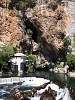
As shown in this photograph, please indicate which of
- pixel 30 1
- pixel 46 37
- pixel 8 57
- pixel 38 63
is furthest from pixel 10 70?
pixel 30 1

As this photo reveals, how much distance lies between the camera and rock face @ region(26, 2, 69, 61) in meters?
101

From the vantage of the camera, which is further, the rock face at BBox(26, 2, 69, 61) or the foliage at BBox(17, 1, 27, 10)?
the rock face at BBox(26, 2, 69, 61)

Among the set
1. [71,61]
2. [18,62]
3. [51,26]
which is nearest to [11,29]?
[51,26]

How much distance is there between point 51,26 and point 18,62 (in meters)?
18.2

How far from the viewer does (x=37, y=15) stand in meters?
102

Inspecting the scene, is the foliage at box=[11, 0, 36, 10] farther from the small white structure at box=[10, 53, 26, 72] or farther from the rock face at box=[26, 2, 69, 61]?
the small white structure at box=[10, 53, 26, 72]

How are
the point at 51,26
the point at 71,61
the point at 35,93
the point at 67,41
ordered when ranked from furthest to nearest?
1. the point at 51,26
2. the point at 67,41
3. the point at 71,61
4. the point at 35,93

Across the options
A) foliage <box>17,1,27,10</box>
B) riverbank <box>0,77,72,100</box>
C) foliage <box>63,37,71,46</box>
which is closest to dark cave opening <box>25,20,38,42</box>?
foliage <box>17,1,27,10</box>

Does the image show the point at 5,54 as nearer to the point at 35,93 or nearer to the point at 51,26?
the point at 51,26

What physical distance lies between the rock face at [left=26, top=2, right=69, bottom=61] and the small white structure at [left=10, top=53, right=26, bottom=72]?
37.2 feet

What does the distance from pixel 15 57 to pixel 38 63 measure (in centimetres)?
948

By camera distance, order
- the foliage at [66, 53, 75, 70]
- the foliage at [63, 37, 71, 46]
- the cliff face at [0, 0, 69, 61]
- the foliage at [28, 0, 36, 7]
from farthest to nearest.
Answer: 1. the foliage at [28, 0, 36, 7]
2. the foliage at [63, 37, 71, 46]
3. the cliff face at [0, 0, 69, 61]
4. the foliage at [66, 53, 75, 70]

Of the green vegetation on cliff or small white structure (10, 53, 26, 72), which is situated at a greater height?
the green vegetation on cliff

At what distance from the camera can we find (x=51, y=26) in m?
103
